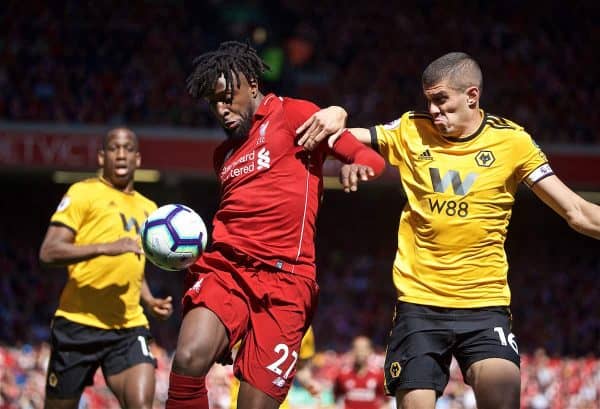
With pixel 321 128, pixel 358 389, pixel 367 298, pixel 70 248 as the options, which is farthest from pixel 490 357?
pixel 367 298

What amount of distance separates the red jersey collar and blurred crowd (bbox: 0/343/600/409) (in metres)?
5.96

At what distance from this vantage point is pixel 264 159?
217 inches

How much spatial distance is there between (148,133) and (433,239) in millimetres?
14599

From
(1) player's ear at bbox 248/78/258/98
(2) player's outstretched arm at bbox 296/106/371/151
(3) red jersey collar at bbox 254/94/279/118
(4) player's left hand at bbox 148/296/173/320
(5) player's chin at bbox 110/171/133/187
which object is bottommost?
(4) player's left hand at bbox 148/296/173/320

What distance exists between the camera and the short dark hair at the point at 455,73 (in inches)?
225

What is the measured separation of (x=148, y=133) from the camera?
64.6ft

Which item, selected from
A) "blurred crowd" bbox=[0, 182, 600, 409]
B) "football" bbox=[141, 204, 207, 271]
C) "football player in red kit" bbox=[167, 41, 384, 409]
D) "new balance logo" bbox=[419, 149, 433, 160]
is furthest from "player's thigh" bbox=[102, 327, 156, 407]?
"blurred crowd" bbox=[0, 182, 600, 409]

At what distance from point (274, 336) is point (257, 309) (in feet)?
0.57

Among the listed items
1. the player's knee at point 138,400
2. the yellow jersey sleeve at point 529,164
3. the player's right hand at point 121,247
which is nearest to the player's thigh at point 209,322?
the player's right hand at point 121,247

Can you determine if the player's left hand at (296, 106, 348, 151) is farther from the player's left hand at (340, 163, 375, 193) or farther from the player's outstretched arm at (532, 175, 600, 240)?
the player's outstretched arm at (532, 175, 600, 240)

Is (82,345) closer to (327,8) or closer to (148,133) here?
(148,133)

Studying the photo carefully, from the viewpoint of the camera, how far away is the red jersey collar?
5.64 m

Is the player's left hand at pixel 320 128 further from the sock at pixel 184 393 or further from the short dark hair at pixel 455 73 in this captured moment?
the sock at pixel 184 393

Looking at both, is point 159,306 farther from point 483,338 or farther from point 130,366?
point 483,338
